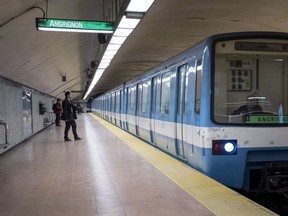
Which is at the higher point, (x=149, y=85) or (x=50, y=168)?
(x=149, y=85)

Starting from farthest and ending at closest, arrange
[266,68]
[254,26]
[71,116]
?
1. [71,116]
2. [254,26]
3. [266,68]

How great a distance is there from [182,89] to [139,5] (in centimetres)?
173

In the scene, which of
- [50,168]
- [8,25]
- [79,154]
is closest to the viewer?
[8,25]

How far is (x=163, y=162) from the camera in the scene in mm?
6379

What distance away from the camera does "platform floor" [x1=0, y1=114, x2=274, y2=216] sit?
376 cm

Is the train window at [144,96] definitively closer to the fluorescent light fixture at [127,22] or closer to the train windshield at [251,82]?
the fluorescent light fixture at [127,22]

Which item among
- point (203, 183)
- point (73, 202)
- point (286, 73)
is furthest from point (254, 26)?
point (73, 202)

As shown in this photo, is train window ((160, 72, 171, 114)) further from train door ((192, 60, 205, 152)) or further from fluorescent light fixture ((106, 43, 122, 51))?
train door ((192, 60, 205, 152))

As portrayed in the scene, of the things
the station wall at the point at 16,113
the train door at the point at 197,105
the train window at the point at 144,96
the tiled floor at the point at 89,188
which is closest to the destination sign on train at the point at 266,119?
the train door at the point at 197,105

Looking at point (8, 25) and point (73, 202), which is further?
point (8, 25)

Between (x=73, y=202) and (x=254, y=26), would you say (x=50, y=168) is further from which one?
(x=254, y=26)

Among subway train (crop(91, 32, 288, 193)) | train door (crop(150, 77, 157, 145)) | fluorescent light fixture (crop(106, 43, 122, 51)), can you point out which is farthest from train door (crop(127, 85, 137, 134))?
subway train (crop(91, 32, 288, 193))

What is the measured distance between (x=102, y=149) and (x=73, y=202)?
183 inches

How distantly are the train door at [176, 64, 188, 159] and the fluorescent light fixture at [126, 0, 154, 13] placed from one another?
1.25 meters
